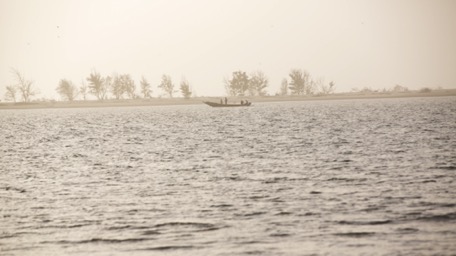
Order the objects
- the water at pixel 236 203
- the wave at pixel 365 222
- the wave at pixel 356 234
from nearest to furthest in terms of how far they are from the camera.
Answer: the water at pixel 236 203 < the wave at pixel 356 234 < the wave at pixel 365 222

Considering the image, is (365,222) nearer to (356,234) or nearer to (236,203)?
(356,234)

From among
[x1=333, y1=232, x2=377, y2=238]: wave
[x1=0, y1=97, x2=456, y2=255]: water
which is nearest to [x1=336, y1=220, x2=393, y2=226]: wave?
[x1=0, y1=97, x2=456, y2=255]: water

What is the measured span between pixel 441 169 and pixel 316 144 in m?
20.3

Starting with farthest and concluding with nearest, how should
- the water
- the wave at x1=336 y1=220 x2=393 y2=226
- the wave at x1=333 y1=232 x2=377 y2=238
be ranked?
1. the wave at x1=336 y1=220 x2=393 y2=226
2. the wave at x1=333 y1=232 x2=377 y2=238
3. the water

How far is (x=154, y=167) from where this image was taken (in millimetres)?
41406

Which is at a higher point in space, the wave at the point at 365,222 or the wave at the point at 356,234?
the wave at the point at 356,234

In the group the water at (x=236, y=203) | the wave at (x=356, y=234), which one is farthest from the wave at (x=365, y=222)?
the wave at (x=356, y=234)

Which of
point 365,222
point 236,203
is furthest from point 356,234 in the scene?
point 236,203

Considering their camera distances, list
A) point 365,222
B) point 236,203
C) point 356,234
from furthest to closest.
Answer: point 236,203 < point 365,222 < point 356,234

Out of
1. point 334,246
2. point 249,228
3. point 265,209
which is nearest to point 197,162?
point 265,209

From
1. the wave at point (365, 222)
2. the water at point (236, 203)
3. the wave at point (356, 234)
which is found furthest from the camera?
the wave at point (365, 222)

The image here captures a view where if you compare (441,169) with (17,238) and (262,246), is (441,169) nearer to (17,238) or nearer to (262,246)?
(262,246)

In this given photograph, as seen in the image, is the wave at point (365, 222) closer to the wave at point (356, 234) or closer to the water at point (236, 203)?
the water at point (236, 203)

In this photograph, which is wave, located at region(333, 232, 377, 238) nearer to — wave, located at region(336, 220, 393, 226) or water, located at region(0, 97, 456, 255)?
water, located at region(0, 97, 456, 255)
